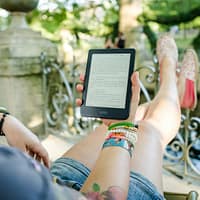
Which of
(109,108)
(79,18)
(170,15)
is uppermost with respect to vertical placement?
(170,15)

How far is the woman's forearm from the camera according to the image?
1.00 meters

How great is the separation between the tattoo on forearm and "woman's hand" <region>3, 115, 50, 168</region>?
305 millimetres

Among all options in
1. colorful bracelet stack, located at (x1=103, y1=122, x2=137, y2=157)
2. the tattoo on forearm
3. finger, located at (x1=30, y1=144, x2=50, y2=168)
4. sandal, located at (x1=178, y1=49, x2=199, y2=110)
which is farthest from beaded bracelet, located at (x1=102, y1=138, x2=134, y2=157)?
sandal, located at (x1=178, y1=49, x2=199, y2=110)

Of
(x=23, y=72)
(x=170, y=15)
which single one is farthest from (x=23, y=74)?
(x=170, y=15)

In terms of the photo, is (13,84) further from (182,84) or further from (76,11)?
(76,11)

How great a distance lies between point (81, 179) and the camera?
4.54 feet

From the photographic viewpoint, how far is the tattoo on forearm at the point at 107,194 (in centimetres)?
99

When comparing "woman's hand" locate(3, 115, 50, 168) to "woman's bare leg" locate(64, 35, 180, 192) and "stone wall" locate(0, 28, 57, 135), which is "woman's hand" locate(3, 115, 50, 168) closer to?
"woman's bare leg" locate(64, 35, 180, 192)

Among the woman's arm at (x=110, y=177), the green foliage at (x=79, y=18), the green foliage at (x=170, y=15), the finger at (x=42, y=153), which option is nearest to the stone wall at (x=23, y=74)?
the finger at (x=42, y=153)

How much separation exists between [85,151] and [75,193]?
71 cm

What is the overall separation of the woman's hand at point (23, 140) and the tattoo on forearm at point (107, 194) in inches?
12.0

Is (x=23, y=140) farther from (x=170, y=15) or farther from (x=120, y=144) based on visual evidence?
(x=170, y=15)

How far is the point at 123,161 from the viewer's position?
41.6 inches

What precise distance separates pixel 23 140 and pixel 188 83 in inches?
48.0
